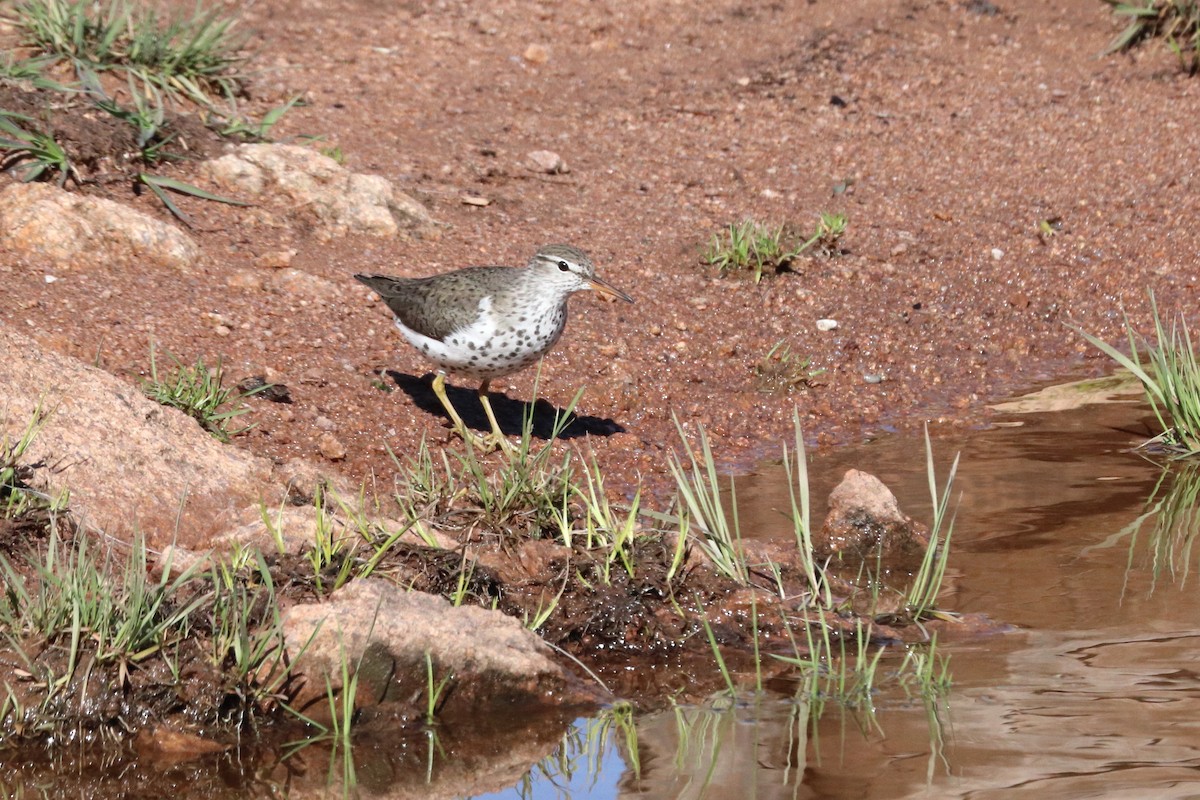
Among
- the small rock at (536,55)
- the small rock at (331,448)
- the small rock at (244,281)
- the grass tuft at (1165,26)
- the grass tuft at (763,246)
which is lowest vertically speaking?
the small rock at (331,448)

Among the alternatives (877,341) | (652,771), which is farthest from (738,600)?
(877,341)

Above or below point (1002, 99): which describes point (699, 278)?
below

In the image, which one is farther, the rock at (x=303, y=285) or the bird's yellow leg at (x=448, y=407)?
the rock at (x=303, y=285)

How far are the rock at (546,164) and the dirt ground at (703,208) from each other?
8 cm

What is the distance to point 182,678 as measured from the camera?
4.46m

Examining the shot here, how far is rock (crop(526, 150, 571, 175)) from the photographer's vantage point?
33.1ft

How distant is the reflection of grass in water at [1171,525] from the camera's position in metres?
5.54

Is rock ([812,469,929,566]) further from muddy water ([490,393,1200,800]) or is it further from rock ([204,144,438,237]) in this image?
rock ([204,144,438,237])

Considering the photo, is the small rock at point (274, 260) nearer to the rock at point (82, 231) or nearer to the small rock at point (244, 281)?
the small rock at point (244, 281)

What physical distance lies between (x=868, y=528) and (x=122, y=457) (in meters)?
2.97

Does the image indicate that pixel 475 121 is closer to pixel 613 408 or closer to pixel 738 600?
pixel 613 408

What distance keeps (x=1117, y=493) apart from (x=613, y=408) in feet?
8.42

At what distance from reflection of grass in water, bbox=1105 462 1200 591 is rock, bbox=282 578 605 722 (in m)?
2.36

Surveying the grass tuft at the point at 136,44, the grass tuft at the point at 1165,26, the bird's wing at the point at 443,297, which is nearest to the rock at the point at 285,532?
the bird's wing at the point at 443,297
